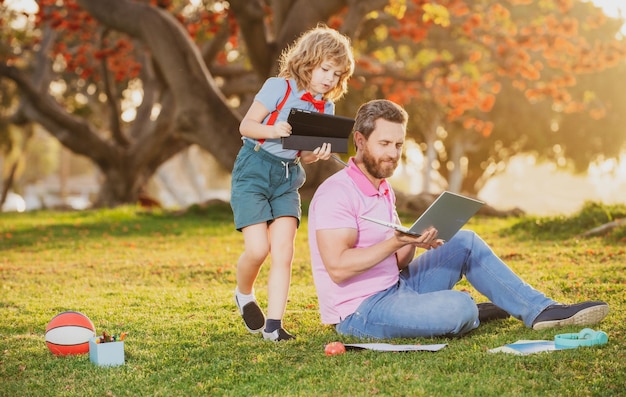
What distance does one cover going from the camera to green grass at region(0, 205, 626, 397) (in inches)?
149

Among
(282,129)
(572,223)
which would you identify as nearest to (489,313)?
(282,129)

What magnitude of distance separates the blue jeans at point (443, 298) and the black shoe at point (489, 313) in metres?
0.22

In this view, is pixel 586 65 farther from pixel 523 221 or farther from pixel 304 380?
pixel 304 380

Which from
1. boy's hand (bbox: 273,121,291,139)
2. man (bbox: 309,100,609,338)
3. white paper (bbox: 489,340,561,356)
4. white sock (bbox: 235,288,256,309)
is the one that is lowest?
white sock (bbox: 235,288,256,309)

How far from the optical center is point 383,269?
15.6 feet

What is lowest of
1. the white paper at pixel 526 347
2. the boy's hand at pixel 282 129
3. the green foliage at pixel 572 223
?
the green foliage at pixel 572 223

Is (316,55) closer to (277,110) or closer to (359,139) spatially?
(277,110)

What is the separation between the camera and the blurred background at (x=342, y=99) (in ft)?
39.3

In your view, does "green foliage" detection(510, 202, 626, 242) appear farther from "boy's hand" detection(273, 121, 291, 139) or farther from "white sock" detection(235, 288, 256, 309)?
"boy's hand" detection(273, 121, 291, 139)

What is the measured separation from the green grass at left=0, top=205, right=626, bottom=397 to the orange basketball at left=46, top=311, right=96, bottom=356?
87 mm

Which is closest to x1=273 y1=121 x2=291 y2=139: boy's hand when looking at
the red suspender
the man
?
the red suspender

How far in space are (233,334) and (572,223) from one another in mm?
6042

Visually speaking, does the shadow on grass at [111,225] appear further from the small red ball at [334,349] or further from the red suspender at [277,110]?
the small red ball at [334,349]

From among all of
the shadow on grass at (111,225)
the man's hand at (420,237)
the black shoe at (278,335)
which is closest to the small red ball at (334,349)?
the black shoe at (278,335)
